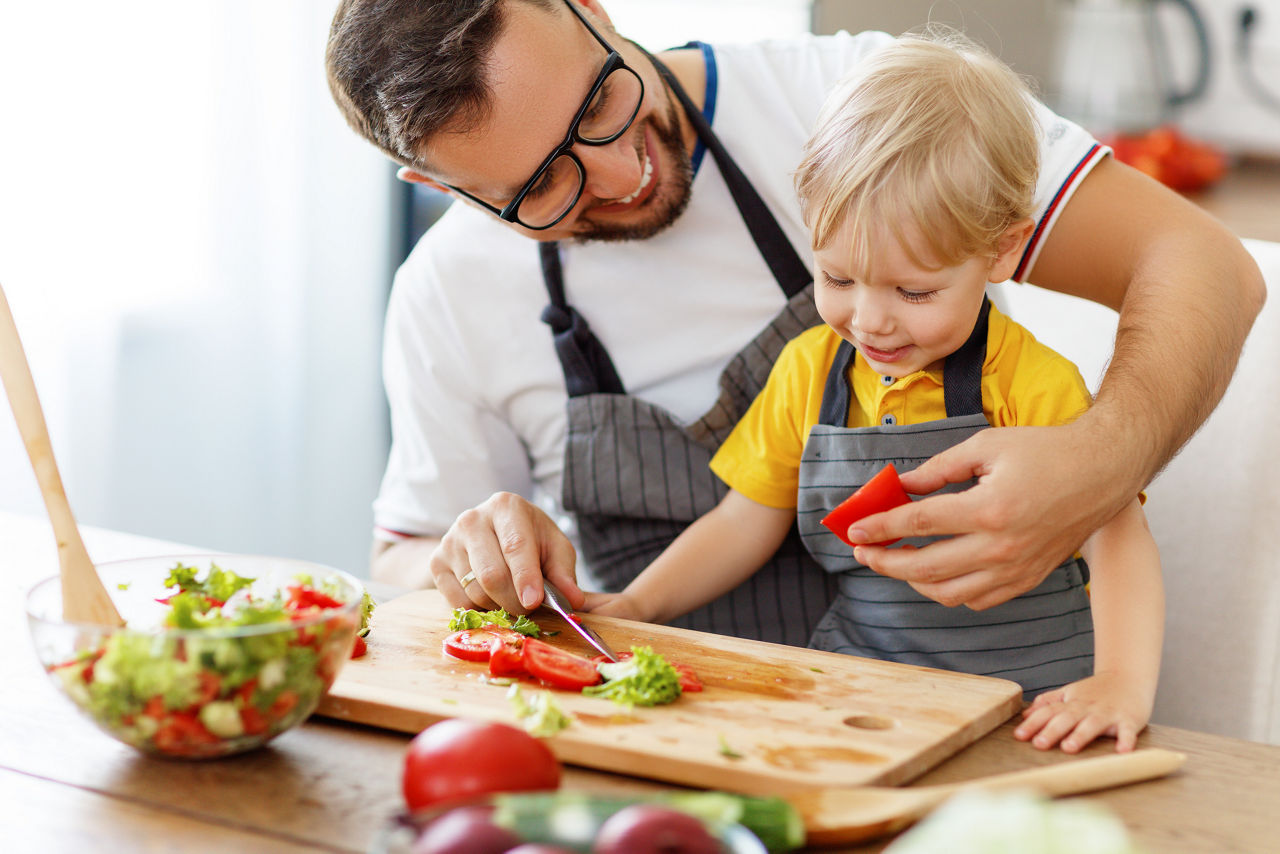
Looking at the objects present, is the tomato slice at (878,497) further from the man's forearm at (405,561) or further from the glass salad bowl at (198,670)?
the man's forearm at (405,561)

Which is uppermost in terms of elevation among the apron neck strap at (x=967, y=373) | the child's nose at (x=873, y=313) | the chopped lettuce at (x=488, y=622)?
the child's nose at (x=873, y=313)

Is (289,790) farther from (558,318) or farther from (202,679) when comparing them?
(558,318)

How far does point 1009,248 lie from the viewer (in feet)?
4.03

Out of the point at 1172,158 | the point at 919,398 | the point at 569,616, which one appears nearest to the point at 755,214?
the point at 919,398

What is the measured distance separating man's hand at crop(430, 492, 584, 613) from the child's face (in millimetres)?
390

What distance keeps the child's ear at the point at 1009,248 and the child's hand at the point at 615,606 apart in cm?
54

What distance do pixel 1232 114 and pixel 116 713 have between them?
365 cm

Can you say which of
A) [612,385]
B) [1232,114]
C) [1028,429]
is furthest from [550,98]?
[1232,114]

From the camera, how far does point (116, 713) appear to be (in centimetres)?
82

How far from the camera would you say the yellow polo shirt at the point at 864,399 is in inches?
48.9

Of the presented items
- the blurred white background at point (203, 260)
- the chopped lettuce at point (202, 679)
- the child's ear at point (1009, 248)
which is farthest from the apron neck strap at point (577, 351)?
the blurred white background at point (203, 260)

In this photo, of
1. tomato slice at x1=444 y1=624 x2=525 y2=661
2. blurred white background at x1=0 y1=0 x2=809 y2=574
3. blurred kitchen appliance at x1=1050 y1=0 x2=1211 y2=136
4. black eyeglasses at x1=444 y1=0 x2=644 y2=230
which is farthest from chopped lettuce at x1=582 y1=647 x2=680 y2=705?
blurred kitchen appliance at x1=1050 y1=0 x2=1211 y2=136

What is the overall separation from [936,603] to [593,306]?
639 mm

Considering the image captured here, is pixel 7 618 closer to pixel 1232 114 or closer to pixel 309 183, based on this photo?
pixel 309 183
